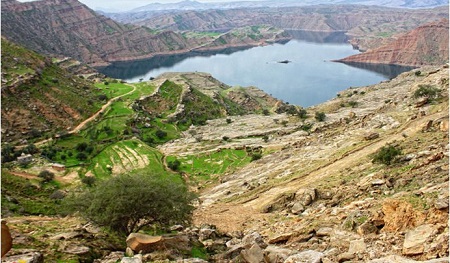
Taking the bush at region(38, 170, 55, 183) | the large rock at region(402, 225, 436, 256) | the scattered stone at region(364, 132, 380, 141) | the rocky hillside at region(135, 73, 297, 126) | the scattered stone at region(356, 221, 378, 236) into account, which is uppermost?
the large rock at region(402, 225, 436, 256)

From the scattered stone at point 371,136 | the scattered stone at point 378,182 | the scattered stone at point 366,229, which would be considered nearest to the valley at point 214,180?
the scattered stone at point 366,229

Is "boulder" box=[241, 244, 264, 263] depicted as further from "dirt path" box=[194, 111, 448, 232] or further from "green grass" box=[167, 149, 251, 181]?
"green grass" box=[167, 149, 251, 181]

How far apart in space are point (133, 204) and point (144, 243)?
3.75 metres

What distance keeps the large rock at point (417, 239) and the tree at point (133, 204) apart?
1129cm

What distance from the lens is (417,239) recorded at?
13.1 metres

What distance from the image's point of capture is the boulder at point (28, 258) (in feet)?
42.7

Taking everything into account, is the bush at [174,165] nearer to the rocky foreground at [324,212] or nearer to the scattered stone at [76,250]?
the rocky foreground at [324,212]

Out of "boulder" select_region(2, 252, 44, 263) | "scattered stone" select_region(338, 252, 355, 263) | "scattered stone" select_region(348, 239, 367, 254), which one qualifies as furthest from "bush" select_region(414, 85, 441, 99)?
"boulder" select_region(2, 252, 44, 263)

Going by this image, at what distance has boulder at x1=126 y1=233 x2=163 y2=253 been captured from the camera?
16.0 m

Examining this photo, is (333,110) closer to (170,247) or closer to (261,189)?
(261,189)

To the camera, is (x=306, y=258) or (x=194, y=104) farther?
(x=194, y=104)

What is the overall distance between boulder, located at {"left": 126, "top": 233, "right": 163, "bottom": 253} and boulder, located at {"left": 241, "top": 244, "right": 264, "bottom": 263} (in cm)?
375

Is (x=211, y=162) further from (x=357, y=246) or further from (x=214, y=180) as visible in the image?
(x=357, y=246)

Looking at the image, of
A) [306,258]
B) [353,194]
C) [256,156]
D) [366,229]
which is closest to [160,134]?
[256,156]
